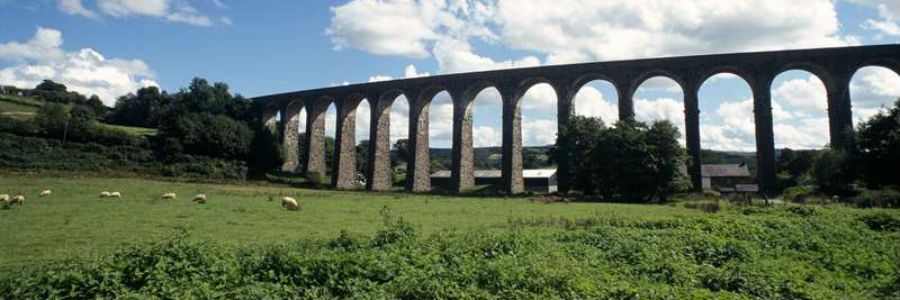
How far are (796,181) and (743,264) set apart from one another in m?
36.1

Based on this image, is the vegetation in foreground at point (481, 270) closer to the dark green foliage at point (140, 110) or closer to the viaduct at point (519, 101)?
the viaduct at point (519, 101)

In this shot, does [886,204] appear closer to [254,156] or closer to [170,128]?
[254,156]

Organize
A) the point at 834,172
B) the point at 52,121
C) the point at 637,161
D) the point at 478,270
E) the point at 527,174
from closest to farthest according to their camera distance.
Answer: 1. the point at 478,270
2. the point at 834,172
3. the point at 637,161
4. the point at 52,121
5. the point at 527,174

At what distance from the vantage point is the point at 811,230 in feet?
46.3

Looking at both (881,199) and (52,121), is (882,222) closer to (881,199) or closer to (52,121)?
(881,199)

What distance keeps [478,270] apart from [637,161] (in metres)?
26.2

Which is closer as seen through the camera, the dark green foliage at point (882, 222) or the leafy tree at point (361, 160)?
the dark green foliage at point (882, 222)

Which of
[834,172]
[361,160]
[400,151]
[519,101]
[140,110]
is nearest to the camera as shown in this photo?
[834,172]

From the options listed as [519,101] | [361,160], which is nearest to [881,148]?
[519,101]

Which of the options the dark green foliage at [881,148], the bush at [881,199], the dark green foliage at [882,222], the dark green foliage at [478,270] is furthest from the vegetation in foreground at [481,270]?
the dark green foliage at [881,148]

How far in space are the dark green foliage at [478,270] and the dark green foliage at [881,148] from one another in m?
18.9

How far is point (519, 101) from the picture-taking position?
43.9 m

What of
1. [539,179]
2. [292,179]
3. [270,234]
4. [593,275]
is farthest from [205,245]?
[539,179]

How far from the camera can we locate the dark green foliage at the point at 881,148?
26.9m
